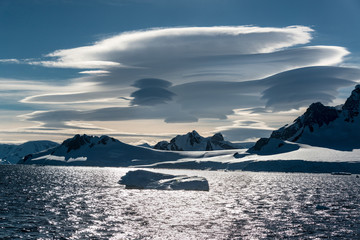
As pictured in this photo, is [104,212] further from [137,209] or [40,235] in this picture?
[40,235]

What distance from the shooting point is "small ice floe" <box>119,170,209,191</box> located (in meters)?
97.9

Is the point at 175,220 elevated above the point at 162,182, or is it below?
below

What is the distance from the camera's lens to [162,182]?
10138cm

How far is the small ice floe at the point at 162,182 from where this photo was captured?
97938 millimetres

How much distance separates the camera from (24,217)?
1950 inches

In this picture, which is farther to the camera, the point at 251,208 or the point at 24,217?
the point at 251,208

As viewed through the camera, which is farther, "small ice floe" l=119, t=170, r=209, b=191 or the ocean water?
"small ice floe" l=119, t=170, r=209, b=191

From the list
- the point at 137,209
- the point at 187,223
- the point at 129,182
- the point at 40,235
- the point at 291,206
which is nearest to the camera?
the point at 40,235

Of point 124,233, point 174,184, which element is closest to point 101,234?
point 124,233

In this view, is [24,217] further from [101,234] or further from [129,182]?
[129,182]

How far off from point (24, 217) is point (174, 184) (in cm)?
5249

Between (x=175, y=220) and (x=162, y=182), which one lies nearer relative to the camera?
(x=175, y=220)

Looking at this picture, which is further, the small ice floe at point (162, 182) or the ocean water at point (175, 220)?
the small ice floe at point (162, 182)

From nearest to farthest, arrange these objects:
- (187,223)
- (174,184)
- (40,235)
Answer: (40,235), (187,223), (174,184)
